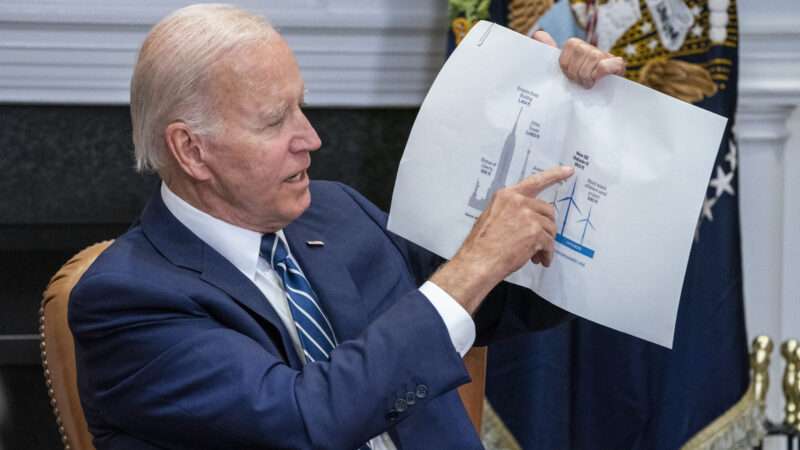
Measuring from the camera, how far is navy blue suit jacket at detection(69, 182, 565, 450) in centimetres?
162

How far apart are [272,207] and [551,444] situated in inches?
53.2

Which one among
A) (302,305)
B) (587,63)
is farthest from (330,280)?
(587,63)

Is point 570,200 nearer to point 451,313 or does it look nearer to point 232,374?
point 451,313

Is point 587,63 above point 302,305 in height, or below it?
above

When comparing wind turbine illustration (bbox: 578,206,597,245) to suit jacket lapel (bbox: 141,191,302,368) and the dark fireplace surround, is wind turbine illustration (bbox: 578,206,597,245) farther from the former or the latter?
the dark fireplace surround

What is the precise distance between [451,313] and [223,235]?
38 centimetres

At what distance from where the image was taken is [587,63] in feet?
5.64

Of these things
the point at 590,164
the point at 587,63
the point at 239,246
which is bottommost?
the point at 239,246

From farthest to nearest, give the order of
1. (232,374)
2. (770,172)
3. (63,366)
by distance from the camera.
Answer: (770,172)
(63,366)
(232,374)

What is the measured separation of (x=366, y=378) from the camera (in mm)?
1611

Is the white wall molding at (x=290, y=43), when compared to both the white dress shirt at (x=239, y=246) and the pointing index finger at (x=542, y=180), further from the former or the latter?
the pointing index finger at (x=542, y=180)

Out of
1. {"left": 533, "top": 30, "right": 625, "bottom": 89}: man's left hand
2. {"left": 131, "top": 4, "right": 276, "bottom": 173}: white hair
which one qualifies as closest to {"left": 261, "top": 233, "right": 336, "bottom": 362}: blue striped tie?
{"left": 131, "top": 4, "right": 276, "bottom": 173}: white hair

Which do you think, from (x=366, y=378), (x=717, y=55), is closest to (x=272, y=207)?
(x=366, y=378)

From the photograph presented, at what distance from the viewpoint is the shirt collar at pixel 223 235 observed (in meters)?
1.84
